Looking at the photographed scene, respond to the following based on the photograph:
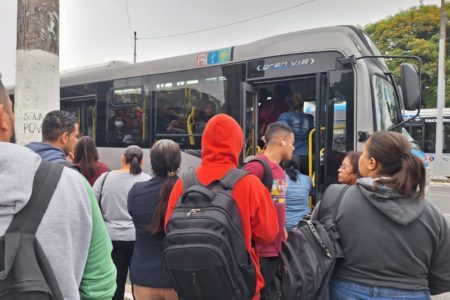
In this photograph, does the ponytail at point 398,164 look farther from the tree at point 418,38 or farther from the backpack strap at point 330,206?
the tree at point 418,38

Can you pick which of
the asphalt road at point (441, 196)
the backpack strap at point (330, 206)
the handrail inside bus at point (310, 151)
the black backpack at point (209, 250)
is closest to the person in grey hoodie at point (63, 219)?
the black backpack at point (209, 250)

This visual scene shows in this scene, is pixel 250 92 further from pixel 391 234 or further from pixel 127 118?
pixel 391 234

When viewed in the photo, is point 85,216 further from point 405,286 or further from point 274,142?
point 274,142

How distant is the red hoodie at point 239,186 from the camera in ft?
7.23

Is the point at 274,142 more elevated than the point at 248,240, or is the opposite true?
the point at 274,142

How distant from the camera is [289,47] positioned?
20.3ft

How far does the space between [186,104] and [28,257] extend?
6414mm

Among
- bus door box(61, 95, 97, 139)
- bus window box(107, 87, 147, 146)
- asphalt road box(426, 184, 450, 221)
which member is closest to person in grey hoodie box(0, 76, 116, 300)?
bus window box(107, 87, 147, 146)

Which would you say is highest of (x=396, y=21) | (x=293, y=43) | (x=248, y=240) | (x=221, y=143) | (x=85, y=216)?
(x=396, y=21)

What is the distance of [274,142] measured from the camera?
3.52 metres

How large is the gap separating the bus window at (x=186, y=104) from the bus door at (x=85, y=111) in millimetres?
2071

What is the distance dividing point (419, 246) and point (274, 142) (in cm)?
169

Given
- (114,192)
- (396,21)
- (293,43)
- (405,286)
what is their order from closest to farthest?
1. (405,286)
2. (114,192)
3. (293,43)
4. (396,21)

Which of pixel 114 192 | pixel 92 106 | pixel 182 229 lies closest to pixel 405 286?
pixel 182 229
